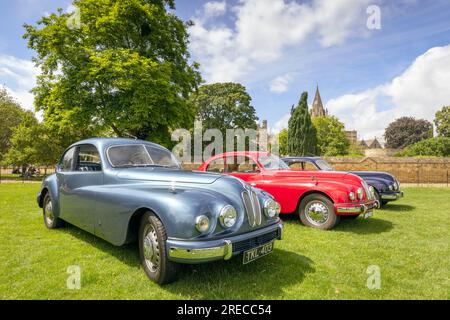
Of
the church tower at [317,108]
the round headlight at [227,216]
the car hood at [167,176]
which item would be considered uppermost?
the church tower at [317,108]

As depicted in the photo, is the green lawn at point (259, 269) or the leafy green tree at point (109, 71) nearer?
the green lawn at point (259, 269)

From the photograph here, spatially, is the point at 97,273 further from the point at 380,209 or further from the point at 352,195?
the point at 380,209

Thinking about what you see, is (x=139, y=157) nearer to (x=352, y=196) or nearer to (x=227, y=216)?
(x=227, y=216)

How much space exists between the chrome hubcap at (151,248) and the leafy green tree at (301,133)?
35.4 meters

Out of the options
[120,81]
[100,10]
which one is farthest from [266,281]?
[100,10]

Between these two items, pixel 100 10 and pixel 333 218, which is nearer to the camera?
pixel 333 218

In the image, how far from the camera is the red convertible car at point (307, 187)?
610cm

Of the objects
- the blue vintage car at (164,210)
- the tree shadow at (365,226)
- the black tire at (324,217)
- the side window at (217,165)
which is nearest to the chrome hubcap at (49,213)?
the blue vintage car at (164,210)

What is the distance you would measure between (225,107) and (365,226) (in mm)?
34080

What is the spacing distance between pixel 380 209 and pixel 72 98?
15441 millimetres

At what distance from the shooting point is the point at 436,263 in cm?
427

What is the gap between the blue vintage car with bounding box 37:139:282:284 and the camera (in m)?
3.01

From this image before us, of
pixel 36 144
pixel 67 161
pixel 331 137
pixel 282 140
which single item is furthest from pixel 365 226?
pixel 282 140

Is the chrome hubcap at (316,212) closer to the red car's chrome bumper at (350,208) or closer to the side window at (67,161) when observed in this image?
the red car's chrome bumper at (350,208)
